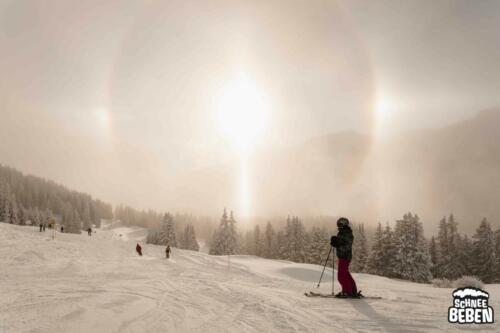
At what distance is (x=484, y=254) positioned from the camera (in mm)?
48062

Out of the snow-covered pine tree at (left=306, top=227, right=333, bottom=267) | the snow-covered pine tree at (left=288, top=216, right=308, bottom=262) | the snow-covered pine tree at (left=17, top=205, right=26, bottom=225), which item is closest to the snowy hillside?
the snow-covered pine tree at (left=306, top=227, right=333, bottom=267)

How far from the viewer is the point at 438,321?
7.61 m

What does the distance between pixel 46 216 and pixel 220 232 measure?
72.6 metres

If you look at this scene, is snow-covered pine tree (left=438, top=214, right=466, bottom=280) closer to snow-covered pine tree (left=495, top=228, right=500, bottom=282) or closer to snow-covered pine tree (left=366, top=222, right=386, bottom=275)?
snow-covered pine tree (left=495, top=228, right=500, bottom=282)

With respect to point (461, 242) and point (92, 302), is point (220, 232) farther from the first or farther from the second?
point (92, 302)

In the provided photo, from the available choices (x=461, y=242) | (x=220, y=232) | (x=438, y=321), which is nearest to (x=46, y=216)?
(x=220, y=232)

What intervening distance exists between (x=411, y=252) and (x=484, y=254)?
1204cm

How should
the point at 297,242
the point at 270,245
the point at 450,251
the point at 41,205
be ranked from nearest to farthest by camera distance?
the point at 450,251, the point at 297,242, the point at 270,245, the point at 41,205

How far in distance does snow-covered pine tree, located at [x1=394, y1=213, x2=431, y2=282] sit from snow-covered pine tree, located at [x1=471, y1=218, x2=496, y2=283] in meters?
9.04

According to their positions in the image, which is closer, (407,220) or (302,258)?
(407,220)

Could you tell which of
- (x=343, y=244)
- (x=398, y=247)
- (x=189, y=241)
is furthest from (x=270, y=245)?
(x=343, y=244)

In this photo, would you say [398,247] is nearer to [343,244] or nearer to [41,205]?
[343,244]

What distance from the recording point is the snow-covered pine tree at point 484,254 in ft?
156

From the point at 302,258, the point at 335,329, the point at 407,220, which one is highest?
the point at 407,220
